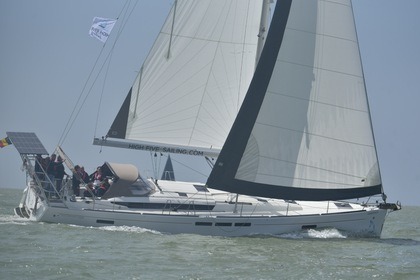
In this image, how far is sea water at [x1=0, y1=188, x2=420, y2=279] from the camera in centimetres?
1811

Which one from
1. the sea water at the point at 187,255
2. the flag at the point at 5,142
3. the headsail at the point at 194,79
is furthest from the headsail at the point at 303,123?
the flag at the point at 5,142

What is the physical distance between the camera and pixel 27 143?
2695 cm

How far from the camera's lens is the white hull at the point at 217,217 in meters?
25.3

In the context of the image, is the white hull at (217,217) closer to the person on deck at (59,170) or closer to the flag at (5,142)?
the person on deck at (59,170)

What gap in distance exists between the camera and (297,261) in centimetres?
2091

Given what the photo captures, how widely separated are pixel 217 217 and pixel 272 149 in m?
2.54

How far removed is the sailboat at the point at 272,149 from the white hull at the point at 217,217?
0.03 meters

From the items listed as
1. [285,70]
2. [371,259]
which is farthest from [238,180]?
[371,259]

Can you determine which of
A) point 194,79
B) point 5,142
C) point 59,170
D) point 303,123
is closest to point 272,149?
point 303,123

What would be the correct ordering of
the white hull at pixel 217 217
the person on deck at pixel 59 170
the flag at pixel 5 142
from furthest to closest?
the person on deck at pixel 59 170 → the flag at pixel 5 142 → the white hull at pixel 217 217

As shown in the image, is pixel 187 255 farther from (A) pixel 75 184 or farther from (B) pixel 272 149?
(A) pixel 75 184

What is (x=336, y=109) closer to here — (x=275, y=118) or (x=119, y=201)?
(x=275, y=118)

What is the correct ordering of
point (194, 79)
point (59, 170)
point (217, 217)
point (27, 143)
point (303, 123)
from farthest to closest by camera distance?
1. point (194, 79)
2. point (59, 170)
3. point (27, 143)
4. point (303, 123)
5. point (217, 217)

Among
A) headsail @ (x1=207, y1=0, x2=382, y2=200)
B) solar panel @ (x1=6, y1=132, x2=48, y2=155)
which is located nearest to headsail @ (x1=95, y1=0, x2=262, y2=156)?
solar panel @ (x1=6, y1=132, x2=48, y2=155)
